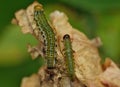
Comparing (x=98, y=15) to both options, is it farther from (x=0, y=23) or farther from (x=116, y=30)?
(x=0, y=23)

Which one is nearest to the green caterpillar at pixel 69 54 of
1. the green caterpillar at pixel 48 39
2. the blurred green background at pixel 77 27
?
the green caterpillar at pixel 48 39

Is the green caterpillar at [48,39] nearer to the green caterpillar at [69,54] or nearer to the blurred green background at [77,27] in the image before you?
the green caterpillar at [69,54]

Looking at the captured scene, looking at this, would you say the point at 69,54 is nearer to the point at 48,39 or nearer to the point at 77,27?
the point at 48,39

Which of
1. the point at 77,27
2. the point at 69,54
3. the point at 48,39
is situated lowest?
the point at 69,54

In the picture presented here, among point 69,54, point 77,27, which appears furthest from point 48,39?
point 77,27

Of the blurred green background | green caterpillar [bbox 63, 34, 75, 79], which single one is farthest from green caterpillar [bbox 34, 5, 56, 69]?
the blurred green background
